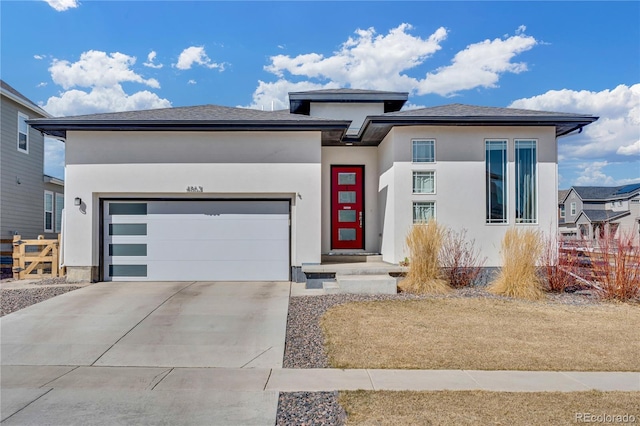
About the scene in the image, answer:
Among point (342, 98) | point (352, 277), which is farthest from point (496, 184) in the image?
point (342, 98)

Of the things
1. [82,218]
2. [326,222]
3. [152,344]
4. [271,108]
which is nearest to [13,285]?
[82,218]

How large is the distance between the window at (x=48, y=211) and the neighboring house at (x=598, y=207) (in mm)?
31084

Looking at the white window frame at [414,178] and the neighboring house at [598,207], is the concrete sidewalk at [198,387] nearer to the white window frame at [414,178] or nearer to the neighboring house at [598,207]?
the white window frame at [414,178]

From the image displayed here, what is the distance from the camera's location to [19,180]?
1659cm

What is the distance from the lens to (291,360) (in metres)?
5.80

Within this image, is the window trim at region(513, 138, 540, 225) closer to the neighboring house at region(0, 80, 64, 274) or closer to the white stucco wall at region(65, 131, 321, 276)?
the white stucco wall at region(65, 131, 321, 276)

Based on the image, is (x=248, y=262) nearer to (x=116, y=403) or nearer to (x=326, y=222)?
(x=326, y=222)

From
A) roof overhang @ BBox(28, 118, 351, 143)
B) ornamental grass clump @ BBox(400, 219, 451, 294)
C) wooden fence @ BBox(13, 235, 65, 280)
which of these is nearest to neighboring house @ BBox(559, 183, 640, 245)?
ornamental grass clump @ BBox(400, 219, 451, 294)

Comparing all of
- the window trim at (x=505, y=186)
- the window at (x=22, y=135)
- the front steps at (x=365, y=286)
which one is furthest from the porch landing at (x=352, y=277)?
the window at (x=22, y=135)

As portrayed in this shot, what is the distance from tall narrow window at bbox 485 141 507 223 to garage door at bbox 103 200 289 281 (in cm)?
534

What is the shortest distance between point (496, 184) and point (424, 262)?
3335 mm

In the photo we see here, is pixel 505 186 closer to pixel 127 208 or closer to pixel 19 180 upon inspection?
pixel 127 208

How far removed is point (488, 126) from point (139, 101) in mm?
18188

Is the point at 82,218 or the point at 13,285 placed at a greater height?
the point at 82,218
